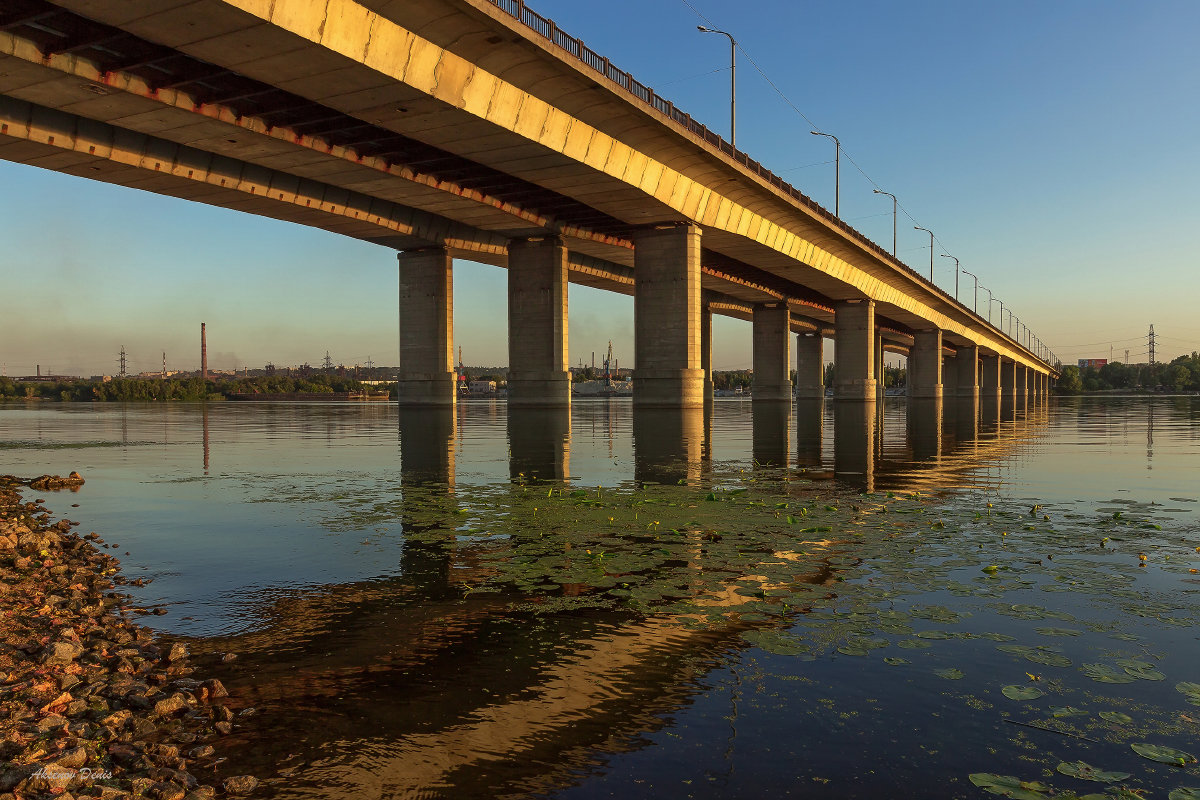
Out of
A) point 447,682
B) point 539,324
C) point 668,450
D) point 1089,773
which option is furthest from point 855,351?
point 1089,773

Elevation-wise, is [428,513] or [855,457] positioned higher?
[428,513]

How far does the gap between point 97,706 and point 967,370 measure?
16070 cm

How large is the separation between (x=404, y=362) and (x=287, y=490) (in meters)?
54.1

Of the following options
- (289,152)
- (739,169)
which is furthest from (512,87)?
(739,169)

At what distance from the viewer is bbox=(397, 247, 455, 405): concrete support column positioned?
67.4m

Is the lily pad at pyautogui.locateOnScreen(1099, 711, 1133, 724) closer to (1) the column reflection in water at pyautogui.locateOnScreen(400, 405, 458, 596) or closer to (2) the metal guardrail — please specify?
(1) the column reflection in water at pyautogui.locateOnScreen(400, 405, 458, 596)

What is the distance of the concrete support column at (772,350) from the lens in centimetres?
11119

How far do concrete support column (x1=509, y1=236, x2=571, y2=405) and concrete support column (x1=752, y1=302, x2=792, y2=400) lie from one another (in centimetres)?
5371

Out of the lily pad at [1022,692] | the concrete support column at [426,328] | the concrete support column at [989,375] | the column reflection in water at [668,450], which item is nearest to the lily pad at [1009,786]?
the lily pad at [1022,692]

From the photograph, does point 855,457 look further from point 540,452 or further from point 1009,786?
point 1009,786

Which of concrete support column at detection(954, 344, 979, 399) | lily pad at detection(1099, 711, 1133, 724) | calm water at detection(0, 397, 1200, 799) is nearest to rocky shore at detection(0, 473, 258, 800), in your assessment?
calm water at detection(0, 397, 1200, 799)

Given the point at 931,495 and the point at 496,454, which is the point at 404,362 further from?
the point at 931,495

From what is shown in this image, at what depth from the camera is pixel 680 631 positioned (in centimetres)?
630

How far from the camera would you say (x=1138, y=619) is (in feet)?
21.5
